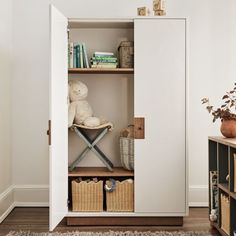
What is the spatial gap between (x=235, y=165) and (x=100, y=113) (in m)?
1.55

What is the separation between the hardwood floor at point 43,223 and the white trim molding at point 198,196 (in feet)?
0.44

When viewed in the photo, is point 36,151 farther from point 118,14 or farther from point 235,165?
point 235,165

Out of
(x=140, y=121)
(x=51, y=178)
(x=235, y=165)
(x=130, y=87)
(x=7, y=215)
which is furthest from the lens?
(x=130, y=87)

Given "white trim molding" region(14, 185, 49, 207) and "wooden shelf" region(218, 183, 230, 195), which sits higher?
"wooden shelf" region(218, 183, 230, 195)

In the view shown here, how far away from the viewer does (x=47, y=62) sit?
379 cm

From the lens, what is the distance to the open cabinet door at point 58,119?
2783mm

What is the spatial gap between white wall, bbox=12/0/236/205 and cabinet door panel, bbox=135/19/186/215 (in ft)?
2.22

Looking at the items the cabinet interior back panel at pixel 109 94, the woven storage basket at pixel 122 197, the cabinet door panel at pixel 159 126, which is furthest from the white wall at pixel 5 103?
the cabinet door panel at pixel 159 126

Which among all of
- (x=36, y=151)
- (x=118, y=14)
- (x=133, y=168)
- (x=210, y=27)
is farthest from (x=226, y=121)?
(x=36, y=151)

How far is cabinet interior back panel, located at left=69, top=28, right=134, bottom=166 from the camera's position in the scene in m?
3.71

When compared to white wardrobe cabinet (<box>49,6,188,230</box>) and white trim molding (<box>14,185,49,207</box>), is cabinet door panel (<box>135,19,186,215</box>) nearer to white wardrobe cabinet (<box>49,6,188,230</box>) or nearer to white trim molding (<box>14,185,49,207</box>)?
white wardrobe cabinet (<box>49,6,188,230</box>)

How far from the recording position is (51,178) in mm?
2791

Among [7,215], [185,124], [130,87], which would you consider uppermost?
[130,87]

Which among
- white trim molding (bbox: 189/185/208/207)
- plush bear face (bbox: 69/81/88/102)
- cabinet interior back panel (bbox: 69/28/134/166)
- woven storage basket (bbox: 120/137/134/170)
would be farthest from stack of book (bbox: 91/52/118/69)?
white trim molding (bbox: 189/185/208/207)
